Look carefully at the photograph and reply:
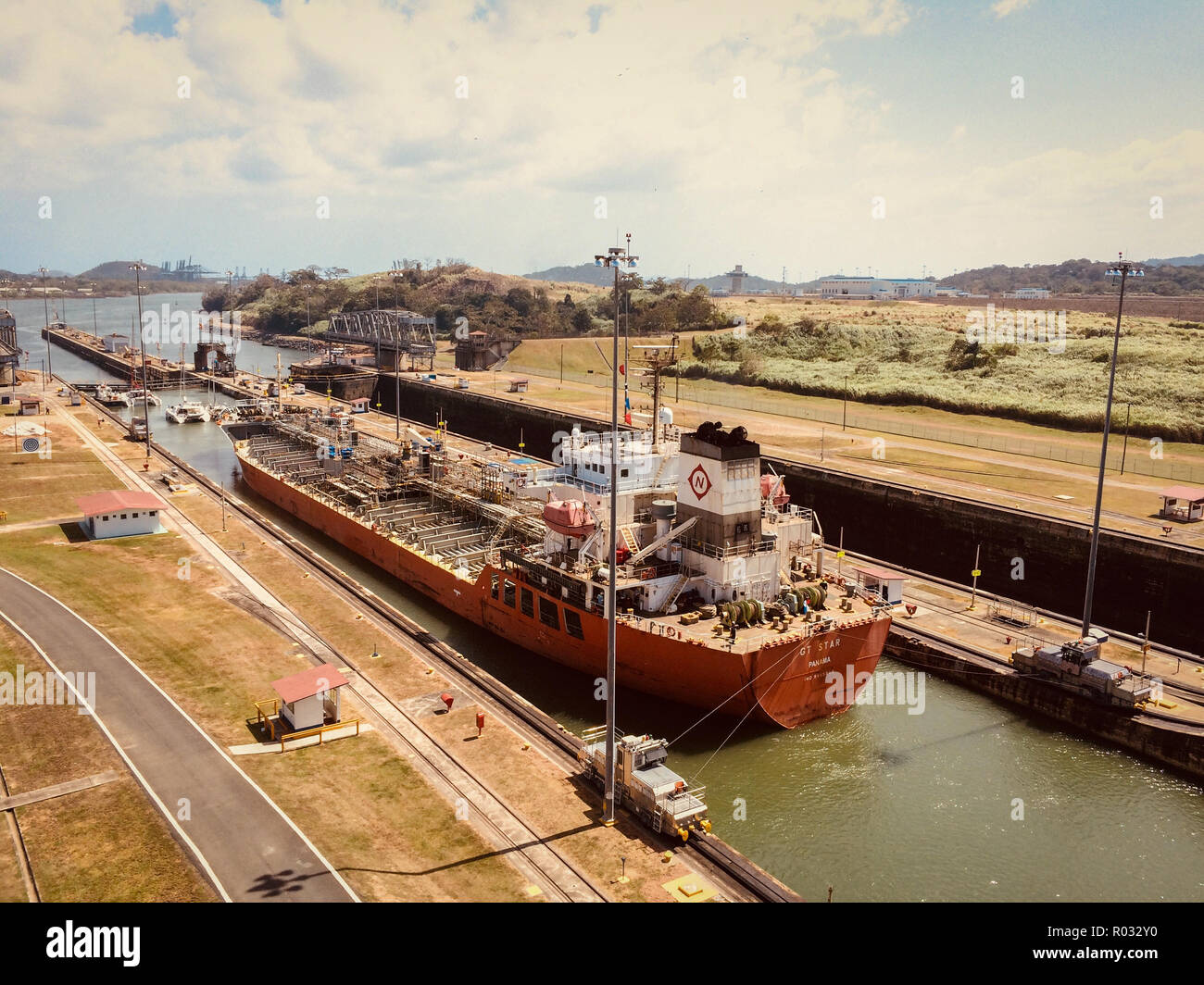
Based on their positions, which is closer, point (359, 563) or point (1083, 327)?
point (359, 563)

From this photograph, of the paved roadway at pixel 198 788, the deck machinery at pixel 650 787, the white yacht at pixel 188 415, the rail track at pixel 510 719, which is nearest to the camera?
the paved roadway at pixel 198 788

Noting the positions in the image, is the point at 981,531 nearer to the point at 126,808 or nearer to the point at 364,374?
the point at 126,808

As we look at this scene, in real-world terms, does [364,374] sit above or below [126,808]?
above

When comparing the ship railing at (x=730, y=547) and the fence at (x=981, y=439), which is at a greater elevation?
the fence at (x=981, y=439)

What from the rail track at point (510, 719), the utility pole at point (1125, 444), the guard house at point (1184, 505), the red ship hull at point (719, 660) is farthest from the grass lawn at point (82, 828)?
the utility pole at point (1125, 444)

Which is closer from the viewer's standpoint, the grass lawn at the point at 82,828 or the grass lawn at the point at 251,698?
the grass lawn at the point at 82,828

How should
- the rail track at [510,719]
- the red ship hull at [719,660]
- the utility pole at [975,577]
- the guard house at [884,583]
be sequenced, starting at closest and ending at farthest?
the rail track at [510,719], the red ship hull at [719,660], the guard house at [884,583], the utility pole at [975,577]

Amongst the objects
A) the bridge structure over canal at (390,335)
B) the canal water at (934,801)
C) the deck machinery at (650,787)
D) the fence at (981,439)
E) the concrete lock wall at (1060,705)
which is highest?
the bridge structure over canal at (390,335)

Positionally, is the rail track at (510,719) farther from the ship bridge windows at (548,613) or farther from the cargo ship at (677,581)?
the cargo ship at (677,581)
